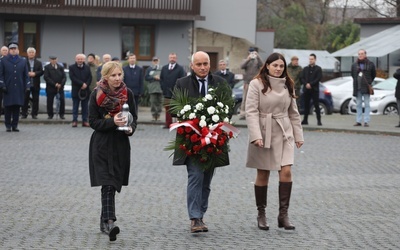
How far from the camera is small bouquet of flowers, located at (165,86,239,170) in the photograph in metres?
10.5

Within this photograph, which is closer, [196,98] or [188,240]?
[188,240]

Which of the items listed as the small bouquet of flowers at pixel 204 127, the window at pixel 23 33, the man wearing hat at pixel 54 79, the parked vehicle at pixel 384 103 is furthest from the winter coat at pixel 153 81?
the small bouquet of flowers at pixel 204 127

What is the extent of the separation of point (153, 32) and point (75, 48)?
11.0 feet

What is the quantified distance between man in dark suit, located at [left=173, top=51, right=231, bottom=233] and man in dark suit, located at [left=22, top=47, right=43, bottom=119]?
16592 mm

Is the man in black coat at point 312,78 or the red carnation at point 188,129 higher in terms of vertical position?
the man in black coat at point 312,78

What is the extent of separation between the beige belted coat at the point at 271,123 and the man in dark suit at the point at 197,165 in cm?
33

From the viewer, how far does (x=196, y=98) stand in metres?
10.7

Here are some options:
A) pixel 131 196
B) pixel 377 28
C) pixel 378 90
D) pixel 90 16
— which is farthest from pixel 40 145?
pixel 377 28

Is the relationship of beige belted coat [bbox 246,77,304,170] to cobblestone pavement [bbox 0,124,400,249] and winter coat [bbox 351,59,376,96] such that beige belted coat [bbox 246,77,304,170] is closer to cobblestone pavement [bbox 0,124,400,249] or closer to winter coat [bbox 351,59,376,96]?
cobblestone pavement [bbox 0,124,400,249]

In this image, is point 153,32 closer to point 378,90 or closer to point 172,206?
point 378,90

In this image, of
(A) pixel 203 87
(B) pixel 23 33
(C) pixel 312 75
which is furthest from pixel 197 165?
(B) pixel 23 33

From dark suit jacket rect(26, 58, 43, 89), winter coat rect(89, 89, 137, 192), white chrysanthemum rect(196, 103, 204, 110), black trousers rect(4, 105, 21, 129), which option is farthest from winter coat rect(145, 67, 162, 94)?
winter coat rect(89, 89, 137, 192)

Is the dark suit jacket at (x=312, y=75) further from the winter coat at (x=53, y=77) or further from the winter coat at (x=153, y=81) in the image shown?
the winter coat at (x=53, y=77)

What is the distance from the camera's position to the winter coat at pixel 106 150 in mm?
10094
